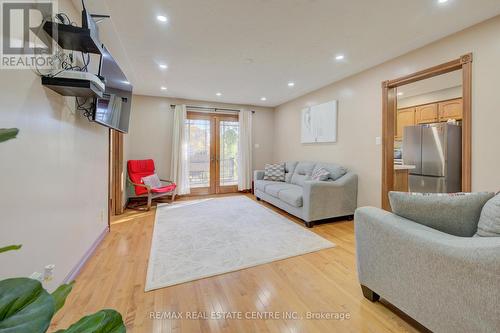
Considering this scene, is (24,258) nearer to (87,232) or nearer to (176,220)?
(87,232)

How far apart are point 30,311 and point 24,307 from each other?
3cm

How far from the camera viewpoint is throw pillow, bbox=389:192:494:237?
1.27 metres

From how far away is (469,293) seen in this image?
103 cm

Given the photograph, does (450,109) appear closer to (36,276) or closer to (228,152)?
(228,152)

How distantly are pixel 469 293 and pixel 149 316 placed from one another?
1854mm

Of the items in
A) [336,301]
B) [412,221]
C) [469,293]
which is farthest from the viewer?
[336,301]

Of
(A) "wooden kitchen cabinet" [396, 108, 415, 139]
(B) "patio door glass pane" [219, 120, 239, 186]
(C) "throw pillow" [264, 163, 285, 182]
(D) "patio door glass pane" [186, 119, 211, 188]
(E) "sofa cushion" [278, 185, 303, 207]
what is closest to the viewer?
(E) "sofa cushion" [278, 185, 303, 207]

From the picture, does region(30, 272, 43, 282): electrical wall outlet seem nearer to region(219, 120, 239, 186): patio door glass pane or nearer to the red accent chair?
the red accent chair

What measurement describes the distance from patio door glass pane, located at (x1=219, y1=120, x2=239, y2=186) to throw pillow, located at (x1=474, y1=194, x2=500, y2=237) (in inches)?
191

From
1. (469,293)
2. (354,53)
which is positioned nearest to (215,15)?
(354,53)

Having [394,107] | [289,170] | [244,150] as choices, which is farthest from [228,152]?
[394,107]

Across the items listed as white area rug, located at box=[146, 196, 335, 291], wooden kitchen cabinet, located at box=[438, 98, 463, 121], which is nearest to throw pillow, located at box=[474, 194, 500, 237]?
white area rug, located at box=[146, 196, 335, 291]

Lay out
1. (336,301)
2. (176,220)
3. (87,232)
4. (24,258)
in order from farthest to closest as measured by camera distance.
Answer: (176,220), (87,232), (336,301), (24,258)
